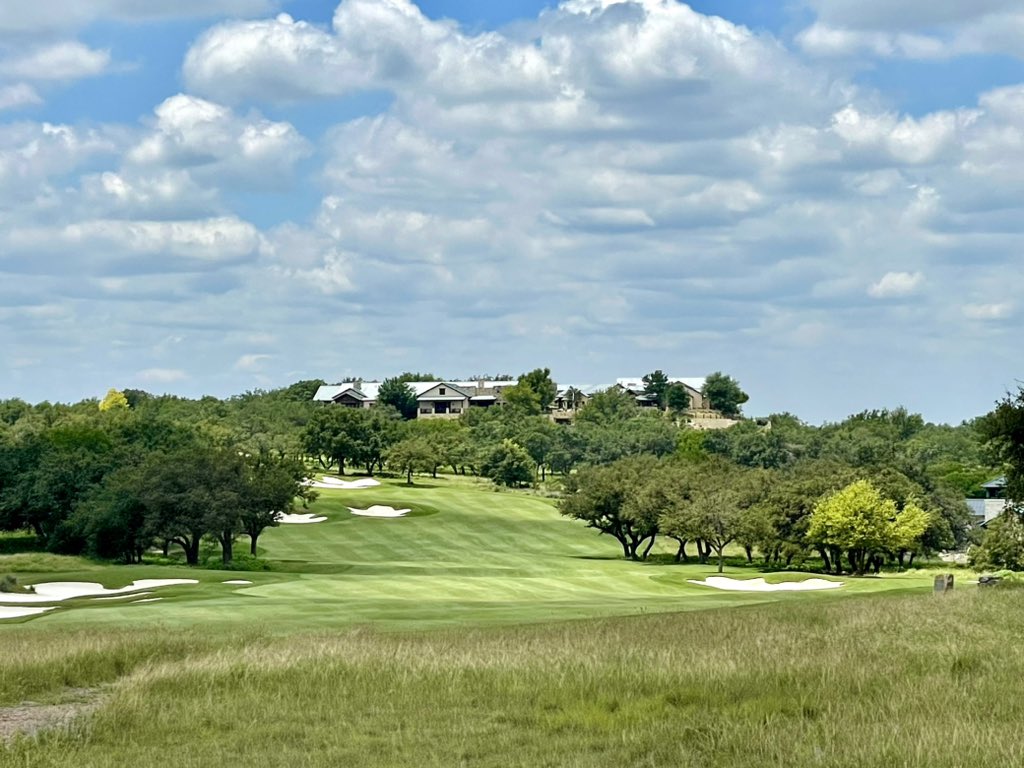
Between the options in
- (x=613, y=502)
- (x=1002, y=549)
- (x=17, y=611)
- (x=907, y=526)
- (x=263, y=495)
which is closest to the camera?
(x=17, y=611)

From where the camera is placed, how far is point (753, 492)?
8075 centimetres

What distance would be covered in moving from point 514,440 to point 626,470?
52.7 meters

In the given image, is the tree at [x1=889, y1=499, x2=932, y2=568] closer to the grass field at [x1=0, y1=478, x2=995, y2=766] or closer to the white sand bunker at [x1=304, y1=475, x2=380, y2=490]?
the grass field at [x1=0, y1=478, x2=995, y2=766]

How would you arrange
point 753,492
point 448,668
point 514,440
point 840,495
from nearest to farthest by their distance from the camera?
point 448,668 < point 840,495 < point 753,492 < point 514,440

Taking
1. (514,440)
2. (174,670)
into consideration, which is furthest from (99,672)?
(514,440)

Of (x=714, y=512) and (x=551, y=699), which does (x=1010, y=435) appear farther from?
(x=714, y=512)

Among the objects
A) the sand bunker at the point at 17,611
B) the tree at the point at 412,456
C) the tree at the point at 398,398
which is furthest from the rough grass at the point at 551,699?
the tree at the point at 398,398

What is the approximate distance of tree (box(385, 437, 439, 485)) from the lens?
119 m

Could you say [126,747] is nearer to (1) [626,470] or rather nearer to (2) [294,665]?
(2) [294,665]

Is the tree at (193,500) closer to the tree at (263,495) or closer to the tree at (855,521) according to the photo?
the tree at (263,495)

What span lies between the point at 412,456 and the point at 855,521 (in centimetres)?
5580

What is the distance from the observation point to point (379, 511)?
92812mm

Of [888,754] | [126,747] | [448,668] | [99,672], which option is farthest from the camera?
[99,672]

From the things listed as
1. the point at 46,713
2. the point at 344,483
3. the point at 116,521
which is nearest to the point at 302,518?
the point at 344,483
